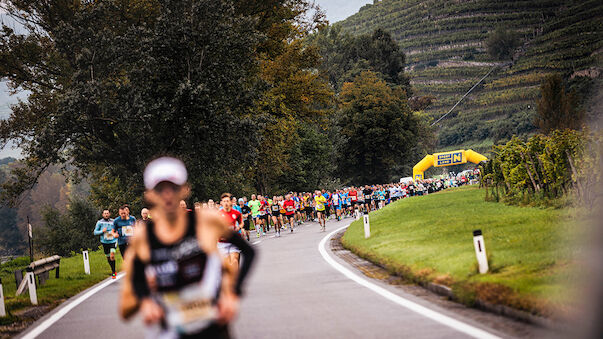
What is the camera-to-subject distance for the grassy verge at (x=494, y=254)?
27.8 feet

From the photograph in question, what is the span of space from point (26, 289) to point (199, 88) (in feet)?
39.1

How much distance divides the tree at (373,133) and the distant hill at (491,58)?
49.8 ft

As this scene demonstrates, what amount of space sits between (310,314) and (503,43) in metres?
84.0

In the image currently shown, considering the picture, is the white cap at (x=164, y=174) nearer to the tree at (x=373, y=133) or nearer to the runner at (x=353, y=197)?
the runner at (x=353, y=197)

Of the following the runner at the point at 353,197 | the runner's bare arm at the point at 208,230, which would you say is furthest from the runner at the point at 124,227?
the runner at the point at 353,197

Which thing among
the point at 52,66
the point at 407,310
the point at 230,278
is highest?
the point at 52,66

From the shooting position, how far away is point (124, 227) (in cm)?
1712

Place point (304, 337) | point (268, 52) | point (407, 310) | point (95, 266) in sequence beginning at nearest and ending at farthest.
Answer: point (304, 337) < point (407, 310) < point (95, 266) < point (268, 52)

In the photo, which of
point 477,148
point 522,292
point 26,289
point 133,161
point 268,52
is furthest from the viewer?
point 477,148

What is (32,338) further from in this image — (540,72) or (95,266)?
(540,72)

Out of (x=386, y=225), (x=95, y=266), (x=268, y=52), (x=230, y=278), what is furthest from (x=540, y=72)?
(x=230, y=278)

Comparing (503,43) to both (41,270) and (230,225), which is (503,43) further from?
(230,225)

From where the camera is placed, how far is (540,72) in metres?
78.4

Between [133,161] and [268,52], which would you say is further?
[268,52]
